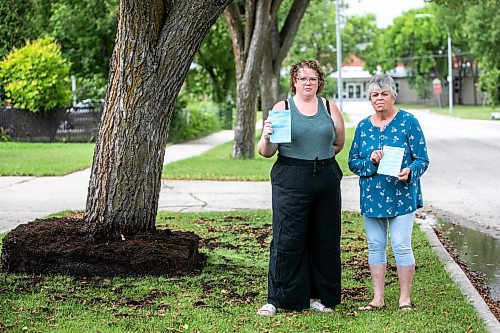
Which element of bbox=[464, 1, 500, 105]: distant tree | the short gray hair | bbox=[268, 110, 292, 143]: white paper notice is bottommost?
bbox=[268, 110, 292, 143]: white paper notice

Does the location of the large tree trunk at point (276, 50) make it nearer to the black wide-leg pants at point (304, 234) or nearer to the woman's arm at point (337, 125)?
the woman's arm at point (337, 125)

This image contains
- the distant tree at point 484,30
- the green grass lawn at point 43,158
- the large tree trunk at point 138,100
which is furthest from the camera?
the distant tree at point 484,30

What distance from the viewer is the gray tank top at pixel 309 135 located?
664cm

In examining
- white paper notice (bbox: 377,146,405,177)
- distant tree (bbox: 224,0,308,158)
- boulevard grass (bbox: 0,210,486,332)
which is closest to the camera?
boulevard grass (bbox: 0,210,486,332)

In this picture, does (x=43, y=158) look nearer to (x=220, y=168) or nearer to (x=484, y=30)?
(x=220, y=168)

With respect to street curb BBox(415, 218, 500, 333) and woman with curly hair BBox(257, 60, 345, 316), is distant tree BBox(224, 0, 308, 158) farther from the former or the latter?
woman with curly hair BBox(257, 60, 345, 316)

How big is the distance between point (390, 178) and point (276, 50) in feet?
64.6

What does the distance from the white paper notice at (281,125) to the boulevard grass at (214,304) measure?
1248 mm

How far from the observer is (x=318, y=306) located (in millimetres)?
6855

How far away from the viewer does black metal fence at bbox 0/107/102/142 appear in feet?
103

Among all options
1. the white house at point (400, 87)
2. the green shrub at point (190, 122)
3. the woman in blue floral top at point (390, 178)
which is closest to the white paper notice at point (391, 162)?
the woman in blue floral top at point (390, 178)

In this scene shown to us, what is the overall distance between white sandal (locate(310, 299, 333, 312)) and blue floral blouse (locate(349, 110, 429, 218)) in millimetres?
738

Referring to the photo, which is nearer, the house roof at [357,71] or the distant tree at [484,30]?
the distant tree at [484,30]

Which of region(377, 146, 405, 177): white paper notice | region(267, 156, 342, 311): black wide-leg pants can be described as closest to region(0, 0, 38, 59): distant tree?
region(267, 156, 342, 311): black wide-leg pants
